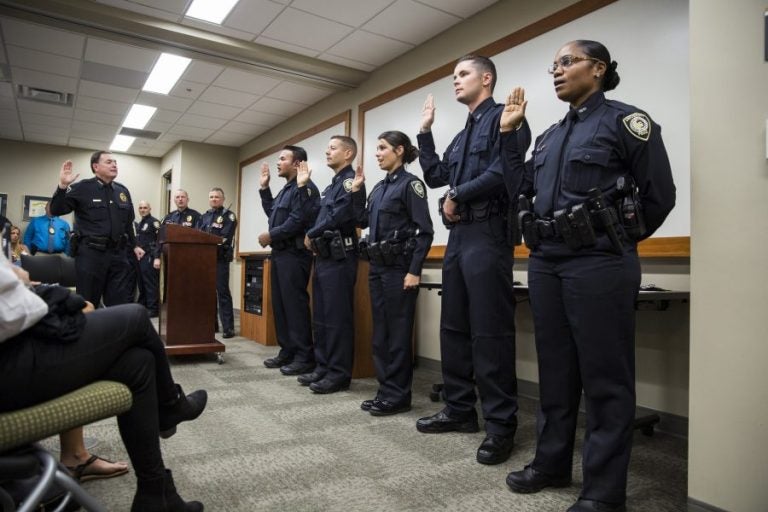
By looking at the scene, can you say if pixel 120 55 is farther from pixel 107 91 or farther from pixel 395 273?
pixel 395 273

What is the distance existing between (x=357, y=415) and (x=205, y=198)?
6.56 metres

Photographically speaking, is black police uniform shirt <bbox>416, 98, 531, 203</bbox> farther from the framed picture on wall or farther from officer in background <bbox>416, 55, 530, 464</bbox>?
the framed picture on wall

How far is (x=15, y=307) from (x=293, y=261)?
8.26 ft

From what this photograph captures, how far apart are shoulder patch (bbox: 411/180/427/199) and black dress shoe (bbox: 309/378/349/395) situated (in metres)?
1.23

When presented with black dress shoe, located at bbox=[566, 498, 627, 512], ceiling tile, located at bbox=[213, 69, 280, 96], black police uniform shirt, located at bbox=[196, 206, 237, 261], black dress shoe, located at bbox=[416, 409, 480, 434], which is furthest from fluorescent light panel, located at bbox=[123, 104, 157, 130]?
black dress shoe, located at bbox=[566, 498, 627, 512]

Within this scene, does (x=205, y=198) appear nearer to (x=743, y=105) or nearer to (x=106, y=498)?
(x=106, y=498)

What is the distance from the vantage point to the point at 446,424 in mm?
2314

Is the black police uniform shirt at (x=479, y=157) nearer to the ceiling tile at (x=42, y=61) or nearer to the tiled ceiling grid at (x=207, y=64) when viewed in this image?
the tiled ceiling grid at (x=207, y=64)

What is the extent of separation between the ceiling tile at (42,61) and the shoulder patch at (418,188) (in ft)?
13.5

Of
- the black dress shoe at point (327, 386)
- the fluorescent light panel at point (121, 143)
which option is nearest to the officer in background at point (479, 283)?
the black dress shoe at point (327, 386)

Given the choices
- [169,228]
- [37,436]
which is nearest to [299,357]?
[169,228]

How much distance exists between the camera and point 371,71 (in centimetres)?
509

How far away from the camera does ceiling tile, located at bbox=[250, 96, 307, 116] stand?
6074 mm

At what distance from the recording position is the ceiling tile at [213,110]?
6.27 metres
